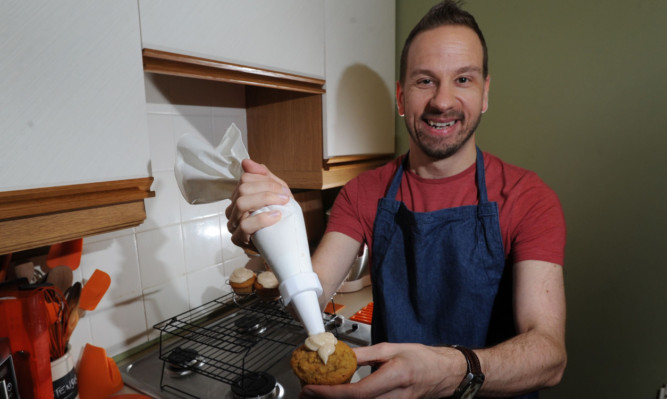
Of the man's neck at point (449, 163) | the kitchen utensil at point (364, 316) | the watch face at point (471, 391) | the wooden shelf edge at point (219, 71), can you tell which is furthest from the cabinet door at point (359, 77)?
the watch face at point (471, 391)

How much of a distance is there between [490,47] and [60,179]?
1453 mm

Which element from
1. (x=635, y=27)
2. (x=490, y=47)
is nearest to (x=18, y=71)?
(x=490, y=47)

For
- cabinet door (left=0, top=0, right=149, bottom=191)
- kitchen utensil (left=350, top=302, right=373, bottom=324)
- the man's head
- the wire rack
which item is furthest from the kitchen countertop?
cabinet door (left=0, top=0, right=149, bottom=191)

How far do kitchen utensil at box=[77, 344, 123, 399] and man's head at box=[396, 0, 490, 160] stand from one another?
1.06 metres

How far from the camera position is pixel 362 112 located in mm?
1483

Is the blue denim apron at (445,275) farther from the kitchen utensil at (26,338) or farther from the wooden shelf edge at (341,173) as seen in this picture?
the kitchen utensil at (26,338)

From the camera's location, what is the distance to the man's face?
3.31ft

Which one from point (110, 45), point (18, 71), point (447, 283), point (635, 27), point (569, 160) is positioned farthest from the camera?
point (569, 160)

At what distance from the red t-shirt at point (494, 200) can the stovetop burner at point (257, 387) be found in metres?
0.46

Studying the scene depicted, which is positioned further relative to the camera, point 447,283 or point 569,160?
point 569,160

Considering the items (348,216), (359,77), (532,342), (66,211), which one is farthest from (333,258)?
(359,77)

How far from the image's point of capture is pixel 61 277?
954 millimetres

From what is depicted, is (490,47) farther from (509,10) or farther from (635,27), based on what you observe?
(635,27)

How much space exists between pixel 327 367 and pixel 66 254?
799 millimetres
